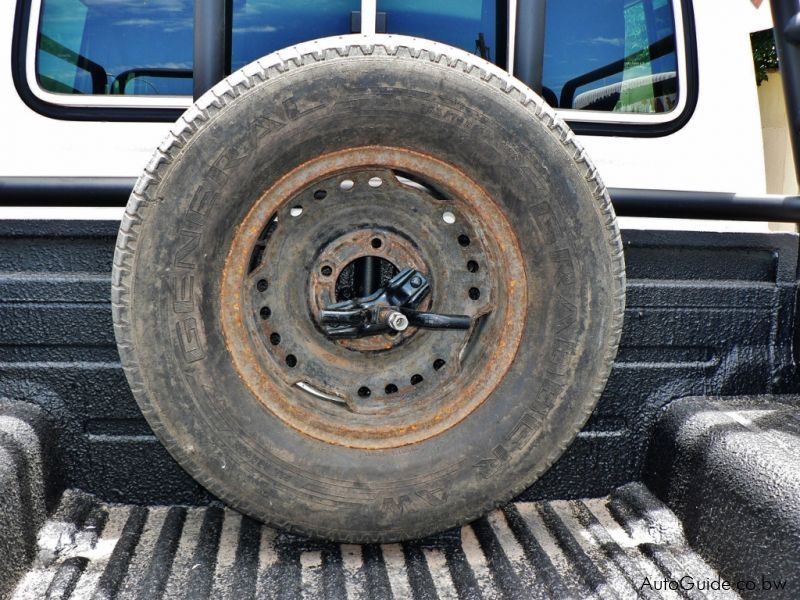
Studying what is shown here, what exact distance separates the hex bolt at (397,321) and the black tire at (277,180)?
207mm

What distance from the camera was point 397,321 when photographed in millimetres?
1447

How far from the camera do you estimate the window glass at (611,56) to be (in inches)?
71.7

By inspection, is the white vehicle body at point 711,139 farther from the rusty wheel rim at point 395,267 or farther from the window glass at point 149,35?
the window glass at point 149,35

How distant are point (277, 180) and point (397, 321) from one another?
32 cm

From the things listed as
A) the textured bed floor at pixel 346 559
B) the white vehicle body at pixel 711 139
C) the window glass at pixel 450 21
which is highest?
the window glass at pixel 450 21

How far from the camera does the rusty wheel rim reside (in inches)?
57.4

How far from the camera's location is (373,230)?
1541 millimetres

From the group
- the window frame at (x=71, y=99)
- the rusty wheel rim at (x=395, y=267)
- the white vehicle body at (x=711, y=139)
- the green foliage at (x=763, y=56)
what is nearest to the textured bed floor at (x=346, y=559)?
the rusty wheel rim at (x=395, y=267)

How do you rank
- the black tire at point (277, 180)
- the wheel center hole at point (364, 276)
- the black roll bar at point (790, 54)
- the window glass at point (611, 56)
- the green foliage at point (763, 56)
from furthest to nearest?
the green foliage at point (763, 56) < the window glass at point (611, 56) < the black roll bar at point (790, 54) < the wheel center hole at point (364, 276) < the black tire at point (277, 180)

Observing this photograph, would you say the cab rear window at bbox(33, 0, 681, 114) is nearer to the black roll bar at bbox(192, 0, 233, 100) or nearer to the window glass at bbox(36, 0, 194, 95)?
the window glass at bbox(36, 0, 194, 95)

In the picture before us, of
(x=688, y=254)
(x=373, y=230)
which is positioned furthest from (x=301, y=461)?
(x=688, y=254)

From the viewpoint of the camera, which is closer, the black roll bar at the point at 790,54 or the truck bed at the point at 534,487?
the truck bed at the point at 534,487

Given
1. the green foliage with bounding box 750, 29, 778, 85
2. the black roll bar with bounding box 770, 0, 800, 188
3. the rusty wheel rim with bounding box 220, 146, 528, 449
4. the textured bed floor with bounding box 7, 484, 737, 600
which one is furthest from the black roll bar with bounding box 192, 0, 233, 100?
the green foliage with bounding box 750, 29, 778, 85

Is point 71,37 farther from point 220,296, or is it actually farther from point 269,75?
point 220,296
